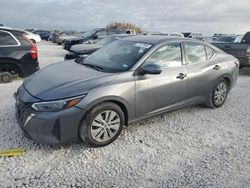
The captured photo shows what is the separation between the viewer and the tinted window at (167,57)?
13.2 feet

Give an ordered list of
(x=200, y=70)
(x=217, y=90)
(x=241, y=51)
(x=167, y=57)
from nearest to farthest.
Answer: (x=167, y=57) → (x=200, y=70) → (x=217, y=90) → (x=241, y=51)

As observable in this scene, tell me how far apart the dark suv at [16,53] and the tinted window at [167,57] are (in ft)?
14.3

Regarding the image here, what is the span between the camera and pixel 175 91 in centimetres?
422

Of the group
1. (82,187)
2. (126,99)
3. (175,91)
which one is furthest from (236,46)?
(82,187)

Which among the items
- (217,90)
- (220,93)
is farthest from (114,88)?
(220,93)

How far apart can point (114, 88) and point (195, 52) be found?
210 cm

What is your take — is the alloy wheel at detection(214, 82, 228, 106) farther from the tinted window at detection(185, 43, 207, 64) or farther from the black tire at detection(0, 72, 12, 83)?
the black tire at detection(0, 72, 12, 83)

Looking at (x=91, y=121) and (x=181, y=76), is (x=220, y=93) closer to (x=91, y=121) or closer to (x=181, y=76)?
(x=181, y=76)

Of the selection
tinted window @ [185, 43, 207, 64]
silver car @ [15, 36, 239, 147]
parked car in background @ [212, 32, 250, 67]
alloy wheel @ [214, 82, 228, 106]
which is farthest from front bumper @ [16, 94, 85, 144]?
parked car in background @ [212, 32, 250, 67]

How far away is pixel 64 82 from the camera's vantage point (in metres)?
3.39

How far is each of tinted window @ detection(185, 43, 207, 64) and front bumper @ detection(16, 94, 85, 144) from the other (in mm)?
2404

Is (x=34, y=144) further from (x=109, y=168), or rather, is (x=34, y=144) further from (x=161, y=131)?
(x=161, y=131)

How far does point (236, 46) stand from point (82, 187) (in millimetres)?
8147

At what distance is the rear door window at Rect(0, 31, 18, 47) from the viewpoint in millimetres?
6877
